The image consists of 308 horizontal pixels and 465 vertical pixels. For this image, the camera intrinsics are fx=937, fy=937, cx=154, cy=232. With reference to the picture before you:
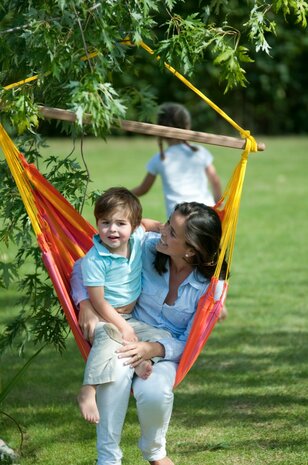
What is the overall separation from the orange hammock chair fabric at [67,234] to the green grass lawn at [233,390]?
0.67 meters

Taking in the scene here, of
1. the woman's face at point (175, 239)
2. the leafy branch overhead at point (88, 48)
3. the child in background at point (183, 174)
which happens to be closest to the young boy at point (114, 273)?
the woman's face at point (175, 239)

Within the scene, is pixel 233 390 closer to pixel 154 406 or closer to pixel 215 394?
pixel 215 394

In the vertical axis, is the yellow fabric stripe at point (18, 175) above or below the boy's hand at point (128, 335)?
above

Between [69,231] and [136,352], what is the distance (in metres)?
0.62

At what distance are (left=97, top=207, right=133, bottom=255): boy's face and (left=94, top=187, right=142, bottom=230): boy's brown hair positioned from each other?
2 centimetres

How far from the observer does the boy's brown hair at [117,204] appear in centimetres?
352

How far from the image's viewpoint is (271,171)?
1337 centimetres

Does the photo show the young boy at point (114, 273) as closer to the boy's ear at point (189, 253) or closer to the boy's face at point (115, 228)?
the boy's face at point (115, 228)

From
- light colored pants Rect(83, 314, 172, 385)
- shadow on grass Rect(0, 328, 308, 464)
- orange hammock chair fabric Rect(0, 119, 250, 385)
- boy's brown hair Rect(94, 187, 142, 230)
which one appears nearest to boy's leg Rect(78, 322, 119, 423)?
light colored pants Rect(83, 314, 172, 385)

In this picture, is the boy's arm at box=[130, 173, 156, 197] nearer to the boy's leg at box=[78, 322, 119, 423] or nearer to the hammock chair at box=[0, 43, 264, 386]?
the hammock chair at box=[0, 43, 264, 386]

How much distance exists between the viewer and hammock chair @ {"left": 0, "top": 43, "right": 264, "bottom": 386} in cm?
342

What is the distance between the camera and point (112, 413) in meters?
3.30

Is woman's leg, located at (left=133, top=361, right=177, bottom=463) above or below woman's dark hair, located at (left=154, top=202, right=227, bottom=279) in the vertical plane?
below

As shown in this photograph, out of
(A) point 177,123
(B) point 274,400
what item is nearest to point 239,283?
(A) point 177,123
